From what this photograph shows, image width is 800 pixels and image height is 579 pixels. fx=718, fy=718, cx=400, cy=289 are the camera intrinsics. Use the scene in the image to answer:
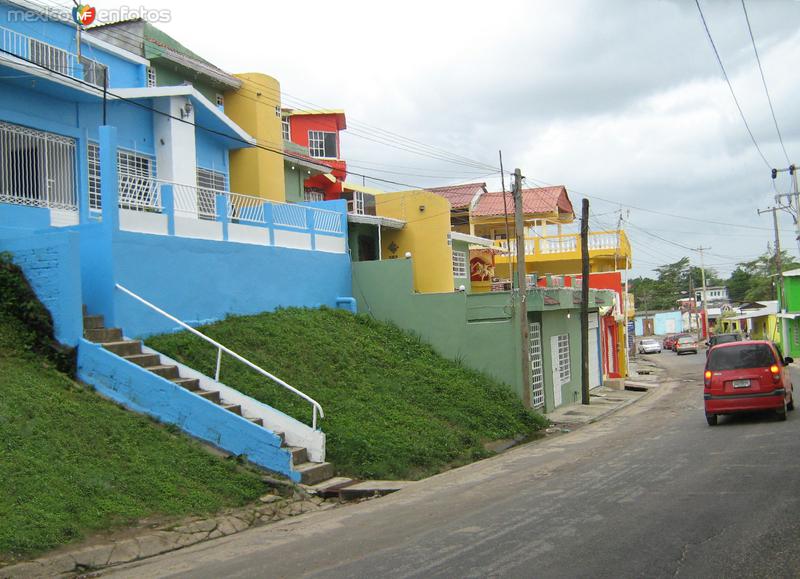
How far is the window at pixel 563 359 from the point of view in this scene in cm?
2383

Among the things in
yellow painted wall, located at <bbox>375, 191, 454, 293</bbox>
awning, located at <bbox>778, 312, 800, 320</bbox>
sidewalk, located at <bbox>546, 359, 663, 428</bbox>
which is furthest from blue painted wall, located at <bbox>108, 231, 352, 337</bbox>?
awning, located at <bbox>778, 312, 800, 320</bbox>

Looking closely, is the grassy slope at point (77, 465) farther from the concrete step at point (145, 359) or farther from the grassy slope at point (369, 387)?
the grassy slope at point (369, 387)

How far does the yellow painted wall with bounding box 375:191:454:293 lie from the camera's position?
2586 centimetres

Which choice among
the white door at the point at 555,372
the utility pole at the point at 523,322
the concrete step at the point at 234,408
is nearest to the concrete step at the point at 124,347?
the concrete step at the point at 234,408

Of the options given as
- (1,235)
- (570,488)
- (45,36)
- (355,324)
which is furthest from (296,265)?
(570,488)

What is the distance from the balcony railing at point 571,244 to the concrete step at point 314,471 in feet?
81.8

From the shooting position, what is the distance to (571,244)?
35.5 metres

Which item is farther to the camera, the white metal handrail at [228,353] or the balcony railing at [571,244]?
the balcony railing at [571,244]

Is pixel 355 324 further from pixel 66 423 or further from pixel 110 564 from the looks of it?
pixel 110 564

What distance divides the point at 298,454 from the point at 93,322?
4.51 meters

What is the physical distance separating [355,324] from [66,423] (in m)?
9.94

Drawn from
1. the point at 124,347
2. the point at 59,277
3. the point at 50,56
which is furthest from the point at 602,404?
the point at 50,56

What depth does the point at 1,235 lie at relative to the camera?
1359cm

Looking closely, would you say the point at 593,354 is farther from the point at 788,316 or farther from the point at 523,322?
the point at 788,316
